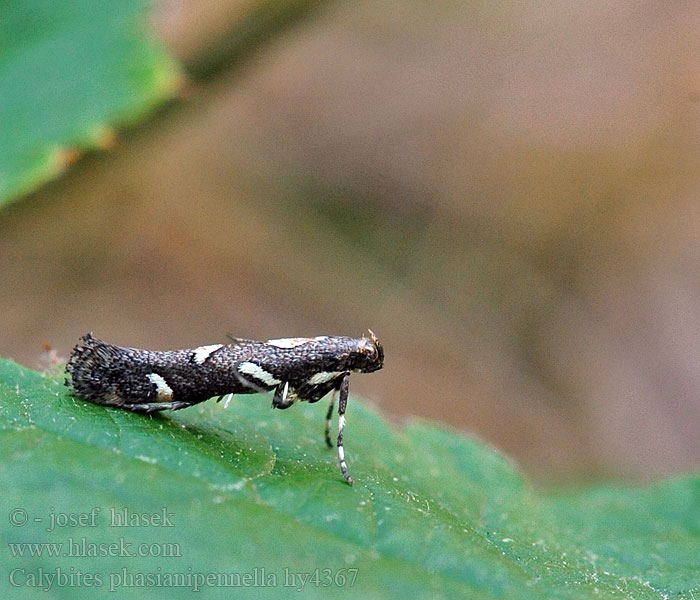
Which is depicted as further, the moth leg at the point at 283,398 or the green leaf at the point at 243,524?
the moth leg at the point at 283,398

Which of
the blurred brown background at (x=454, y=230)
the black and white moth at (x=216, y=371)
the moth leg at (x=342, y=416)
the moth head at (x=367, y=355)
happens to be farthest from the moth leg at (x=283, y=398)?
the blurred brown background at (x=454, y=230)

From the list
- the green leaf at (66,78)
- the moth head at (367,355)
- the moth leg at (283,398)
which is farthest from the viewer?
the green leaf at (66,78)

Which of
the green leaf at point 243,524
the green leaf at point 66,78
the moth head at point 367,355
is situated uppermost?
the green leaf at point 66,78

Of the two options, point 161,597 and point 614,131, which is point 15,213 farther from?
point 614,131

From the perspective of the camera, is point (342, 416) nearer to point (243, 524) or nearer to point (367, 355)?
point (367, 355)

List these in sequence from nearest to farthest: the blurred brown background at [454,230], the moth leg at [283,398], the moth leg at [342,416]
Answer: the moth leg at [342,416] → the moth leg at [283,398] → the blurred brown background at [454,230]

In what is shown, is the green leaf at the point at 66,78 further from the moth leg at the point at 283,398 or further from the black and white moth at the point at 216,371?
the moth leg at the point at 283,398
